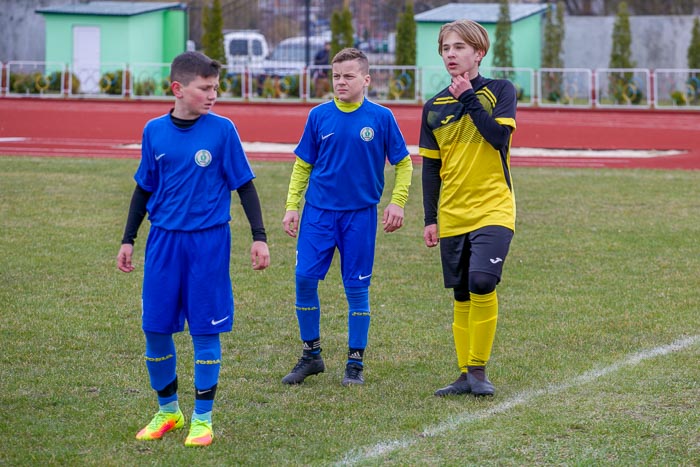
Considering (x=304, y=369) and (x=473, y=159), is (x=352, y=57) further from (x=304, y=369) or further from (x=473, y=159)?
(x=304, y=369)

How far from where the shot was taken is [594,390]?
575cm

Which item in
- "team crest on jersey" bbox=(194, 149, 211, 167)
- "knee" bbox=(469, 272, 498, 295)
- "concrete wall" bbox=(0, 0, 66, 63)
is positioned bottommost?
"knee" bbox=(469, 272, 498, 295)

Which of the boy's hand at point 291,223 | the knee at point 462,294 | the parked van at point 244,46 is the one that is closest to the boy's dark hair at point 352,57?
the boy's hand at point 291,223

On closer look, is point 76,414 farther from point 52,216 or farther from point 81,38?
point 81,38

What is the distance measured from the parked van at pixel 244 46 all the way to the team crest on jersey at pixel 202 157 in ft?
110

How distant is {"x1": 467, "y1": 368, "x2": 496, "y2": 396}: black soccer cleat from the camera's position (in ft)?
18.6

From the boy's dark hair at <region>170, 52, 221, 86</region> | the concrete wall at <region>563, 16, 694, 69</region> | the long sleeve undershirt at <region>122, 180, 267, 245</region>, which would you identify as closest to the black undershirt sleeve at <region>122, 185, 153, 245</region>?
the long sleeve undershirt at <region>122, 180, 267, 245</region>

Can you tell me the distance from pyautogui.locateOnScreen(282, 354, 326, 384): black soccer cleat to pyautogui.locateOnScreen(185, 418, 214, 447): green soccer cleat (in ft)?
3.62

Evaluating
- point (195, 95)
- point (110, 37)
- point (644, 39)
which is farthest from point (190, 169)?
point (644, 39)

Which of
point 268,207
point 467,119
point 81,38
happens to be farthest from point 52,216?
point 81,38

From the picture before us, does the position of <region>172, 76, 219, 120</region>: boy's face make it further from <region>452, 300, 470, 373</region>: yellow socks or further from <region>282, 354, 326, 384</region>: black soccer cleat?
<region>452, 300, 470, 373</region>: yellow socks

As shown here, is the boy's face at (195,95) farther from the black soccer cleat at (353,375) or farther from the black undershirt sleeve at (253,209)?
the black soccer cleat at (353,375)

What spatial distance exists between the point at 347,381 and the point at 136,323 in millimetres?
2056

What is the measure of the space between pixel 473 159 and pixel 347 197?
0.78 m
